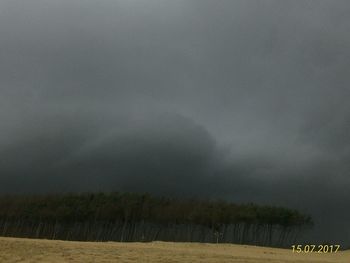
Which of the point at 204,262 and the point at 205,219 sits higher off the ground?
the point at 205,219

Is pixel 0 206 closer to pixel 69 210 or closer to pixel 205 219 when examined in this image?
pixel 69 210

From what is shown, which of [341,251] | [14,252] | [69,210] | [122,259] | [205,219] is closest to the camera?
[122,259]

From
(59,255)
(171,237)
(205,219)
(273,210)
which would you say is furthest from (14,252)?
(273,210)

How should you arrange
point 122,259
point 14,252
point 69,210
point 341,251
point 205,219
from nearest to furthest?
point 122,259, point 14,252, point 341,251, point 205,219, point 69,210

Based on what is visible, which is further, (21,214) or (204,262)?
(21,214)

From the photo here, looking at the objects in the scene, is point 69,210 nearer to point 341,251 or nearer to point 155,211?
point 155,211

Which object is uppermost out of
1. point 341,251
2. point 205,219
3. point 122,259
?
point 205,219

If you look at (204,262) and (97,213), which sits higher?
(97,213)

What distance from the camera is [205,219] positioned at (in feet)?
234

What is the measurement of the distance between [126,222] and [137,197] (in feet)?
16.7

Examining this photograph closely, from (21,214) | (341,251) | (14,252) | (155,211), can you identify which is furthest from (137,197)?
(14,252)

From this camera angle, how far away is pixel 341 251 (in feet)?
210

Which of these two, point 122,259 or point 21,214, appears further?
point 21,214

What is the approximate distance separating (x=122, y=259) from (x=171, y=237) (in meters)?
42.8
